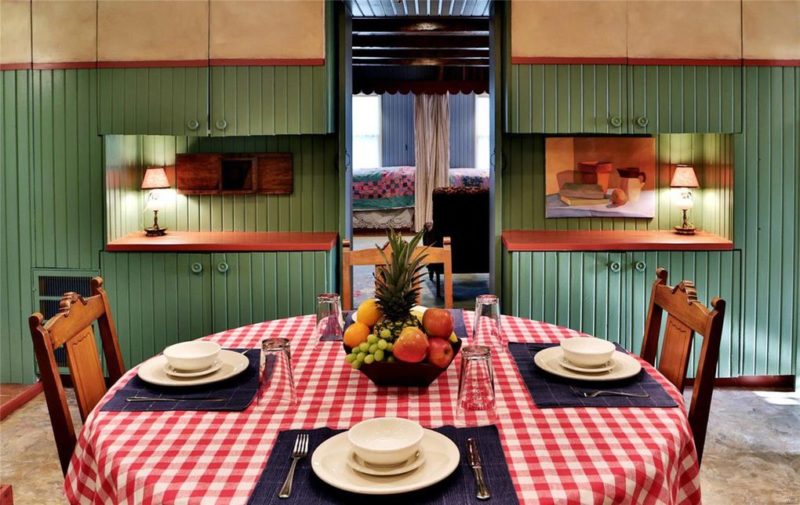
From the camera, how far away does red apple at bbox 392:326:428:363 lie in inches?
73.7

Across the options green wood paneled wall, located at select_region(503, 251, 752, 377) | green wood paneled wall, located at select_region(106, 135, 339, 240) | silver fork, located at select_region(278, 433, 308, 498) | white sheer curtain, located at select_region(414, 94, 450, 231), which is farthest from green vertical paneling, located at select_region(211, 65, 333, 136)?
white sheer curtain, located at select_region(414, 94, 450, 231)

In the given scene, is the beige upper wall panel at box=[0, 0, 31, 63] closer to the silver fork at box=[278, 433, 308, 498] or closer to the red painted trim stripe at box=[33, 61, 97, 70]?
the red painted trim stripe at box=[33, 61, 97, 70]

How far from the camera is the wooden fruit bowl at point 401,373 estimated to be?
191cm

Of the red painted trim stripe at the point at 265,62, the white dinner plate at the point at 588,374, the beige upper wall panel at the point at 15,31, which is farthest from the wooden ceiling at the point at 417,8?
the white dinner plate at the point at 588,374

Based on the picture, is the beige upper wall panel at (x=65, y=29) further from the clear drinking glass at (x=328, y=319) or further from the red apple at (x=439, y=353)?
the red apple at (x=439, y=353)

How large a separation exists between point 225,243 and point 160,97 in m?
0.86

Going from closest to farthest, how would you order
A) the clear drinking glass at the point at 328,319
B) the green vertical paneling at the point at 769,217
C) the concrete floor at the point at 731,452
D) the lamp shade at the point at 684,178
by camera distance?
the clear drinking glass at the point at 328,319
the concrete floor at the point at 731,452
the green vertical paneling at the point at 769,217
the lamp shade at the point at 684,178

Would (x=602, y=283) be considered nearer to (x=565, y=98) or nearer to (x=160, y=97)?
(x=565, y=98)

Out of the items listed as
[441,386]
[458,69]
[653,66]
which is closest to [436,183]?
[458,69]

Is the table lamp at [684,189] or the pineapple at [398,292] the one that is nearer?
the pineapple at [398,292]

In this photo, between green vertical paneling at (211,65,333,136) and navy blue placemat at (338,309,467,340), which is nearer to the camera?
navy blue placemat at (338,309,467,340)

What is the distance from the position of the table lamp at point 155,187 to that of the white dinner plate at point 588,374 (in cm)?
298

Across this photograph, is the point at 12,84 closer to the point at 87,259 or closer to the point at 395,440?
the point at 87,259

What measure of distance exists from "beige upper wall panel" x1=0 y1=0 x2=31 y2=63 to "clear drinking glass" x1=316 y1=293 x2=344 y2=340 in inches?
112
